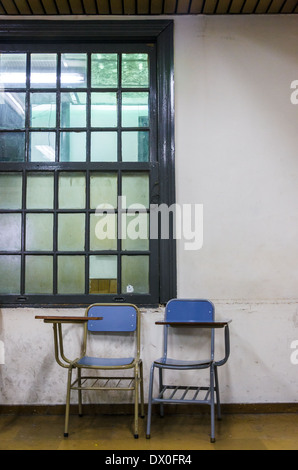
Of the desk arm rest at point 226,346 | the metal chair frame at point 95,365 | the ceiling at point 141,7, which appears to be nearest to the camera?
the metal chair frame at point 95,365

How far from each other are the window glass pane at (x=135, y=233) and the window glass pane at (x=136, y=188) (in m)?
0.14

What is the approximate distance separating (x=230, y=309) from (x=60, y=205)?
5.77 feet

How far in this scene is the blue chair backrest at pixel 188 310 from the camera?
3.61m

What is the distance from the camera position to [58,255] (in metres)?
3.84

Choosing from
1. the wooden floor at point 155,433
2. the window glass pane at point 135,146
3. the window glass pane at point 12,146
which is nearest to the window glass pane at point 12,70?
the window glass pane at point 12,146

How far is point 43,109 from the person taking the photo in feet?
13.0

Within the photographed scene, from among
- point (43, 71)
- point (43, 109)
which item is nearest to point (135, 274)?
point (43, 109)

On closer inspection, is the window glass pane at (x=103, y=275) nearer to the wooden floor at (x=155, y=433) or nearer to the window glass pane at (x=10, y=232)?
the window glass pane at (x=10, y=232)

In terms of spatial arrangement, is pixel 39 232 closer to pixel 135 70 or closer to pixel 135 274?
pixel 135 274

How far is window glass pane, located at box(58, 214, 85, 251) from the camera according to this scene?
3.86 m

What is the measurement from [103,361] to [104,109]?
7.24 feet

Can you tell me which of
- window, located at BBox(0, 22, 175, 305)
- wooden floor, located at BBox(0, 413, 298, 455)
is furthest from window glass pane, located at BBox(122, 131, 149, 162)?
wooden floor, located at BBox(0, 413, 298, 455)

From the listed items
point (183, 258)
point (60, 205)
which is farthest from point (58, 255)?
point (183, 258)
